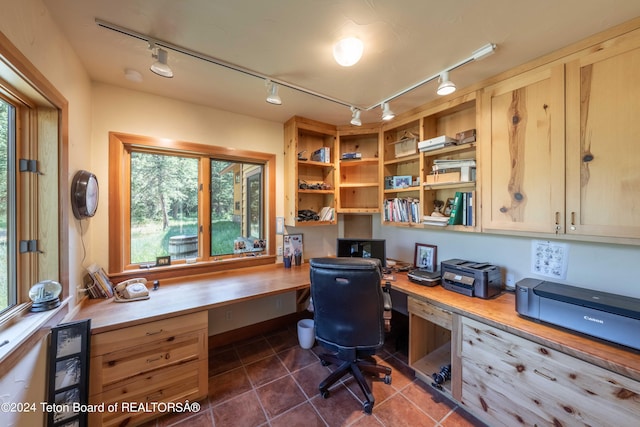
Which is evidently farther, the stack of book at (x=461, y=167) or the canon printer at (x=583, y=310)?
the stack of book at (x=461, y=167)

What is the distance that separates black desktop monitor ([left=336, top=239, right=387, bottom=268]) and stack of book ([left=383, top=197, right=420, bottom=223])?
314 mm

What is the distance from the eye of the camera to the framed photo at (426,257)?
2.59 meters

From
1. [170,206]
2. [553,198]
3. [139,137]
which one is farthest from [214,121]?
[553,198]

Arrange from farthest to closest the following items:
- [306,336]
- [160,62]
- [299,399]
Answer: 1. [306,336]
2. [299,399]
3. [160,62]

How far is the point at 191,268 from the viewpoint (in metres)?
2.42

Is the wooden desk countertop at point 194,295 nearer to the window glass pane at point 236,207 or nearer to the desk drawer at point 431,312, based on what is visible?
the window glass pane at point 236,207

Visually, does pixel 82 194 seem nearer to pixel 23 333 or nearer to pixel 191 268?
pixel 23 333

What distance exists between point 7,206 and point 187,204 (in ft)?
4.18

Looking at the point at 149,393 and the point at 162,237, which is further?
the point at 162,237

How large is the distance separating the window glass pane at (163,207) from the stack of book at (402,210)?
2128 millimetres

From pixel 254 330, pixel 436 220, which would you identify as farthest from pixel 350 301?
pixel 254 330

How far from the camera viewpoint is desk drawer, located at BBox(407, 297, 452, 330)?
5.82 ft

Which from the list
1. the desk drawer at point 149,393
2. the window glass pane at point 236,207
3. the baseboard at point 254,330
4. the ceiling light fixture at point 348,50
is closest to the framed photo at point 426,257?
the baseboard at point 254,330

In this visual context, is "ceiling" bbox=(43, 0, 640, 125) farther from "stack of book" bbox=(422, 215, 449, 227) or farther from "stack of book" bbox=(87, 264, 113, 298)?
"stack of book" bbox=(87, 264, 113, 298)
